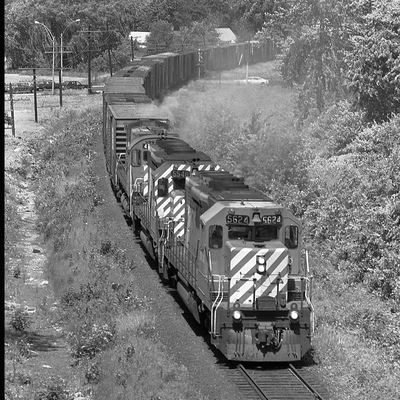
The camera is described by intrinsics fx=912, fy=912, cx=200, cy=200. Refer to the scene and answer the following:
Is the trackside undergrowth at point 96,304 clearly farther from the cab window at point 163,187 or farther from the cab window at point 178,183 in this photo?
the cab window at point 178,183

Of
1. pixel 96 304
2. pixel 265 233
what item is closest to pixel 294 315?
pixel 265 233

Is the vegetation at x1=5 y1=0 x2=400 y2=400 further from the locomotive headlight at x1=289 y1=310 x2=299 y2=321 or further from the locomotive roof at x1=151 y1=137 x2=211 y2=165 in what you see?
the locomotive roof at x1=151 y1=137 x2=211 y2=165

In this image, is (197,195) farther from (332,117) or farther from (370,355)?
(332,117)

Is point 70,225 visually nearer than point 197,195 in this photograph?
No

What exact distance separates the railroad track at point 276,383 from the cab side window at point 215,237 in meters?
2.50

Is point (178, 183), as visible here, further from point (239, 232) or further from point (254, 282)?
point (254, 282)

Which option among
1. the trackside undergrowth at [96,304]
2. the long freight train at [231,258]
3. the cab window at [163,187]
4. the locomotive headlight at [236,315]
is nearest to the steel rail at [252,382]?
the long freight train at [231,258]

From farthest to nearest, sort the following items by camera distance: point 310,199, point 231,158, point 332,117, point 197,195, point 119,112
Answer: point 332,117 → point 231,158 → point 119,112 → point 310,199 → point 197,195

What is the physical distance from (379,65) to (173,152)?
1741 centimetres

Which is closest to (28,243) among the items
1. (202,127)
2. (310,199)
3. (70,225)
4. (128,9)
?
(70,225)

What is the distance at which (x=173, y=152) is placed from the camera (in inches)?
1033

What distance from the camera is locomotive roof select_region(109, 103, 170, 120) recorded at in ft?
120

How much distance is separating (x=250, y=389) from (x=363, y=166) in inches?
740

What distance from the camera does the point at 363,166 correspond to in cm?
3481
